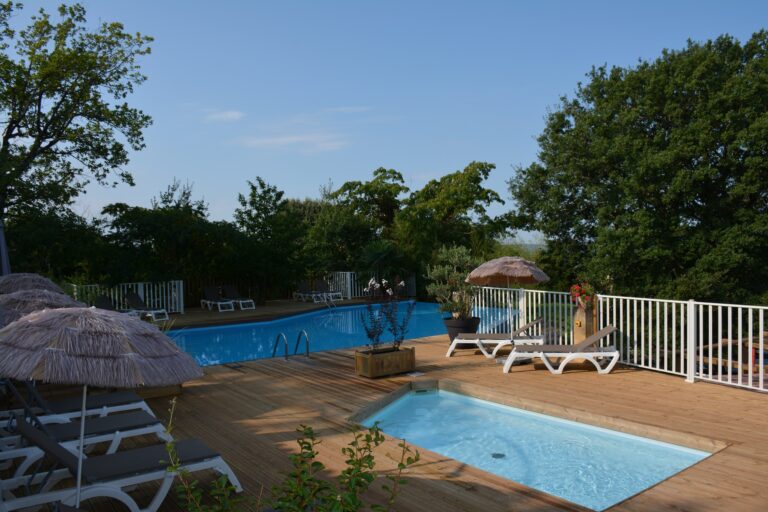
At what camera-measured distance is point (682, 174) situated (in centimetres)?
1547

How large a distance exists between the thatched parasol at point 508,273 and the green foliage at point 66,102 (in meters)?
13.6

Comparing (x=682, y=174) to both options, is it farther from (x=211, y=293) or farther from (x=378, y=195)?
(x=211, y=293)

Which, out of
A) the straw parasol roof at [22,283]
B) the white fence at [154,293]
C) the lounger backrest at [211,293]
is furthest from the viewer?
the lounger backrest at [211,293]

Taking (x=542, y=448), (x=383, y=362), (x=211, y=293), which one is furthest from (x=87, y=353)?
(x=211, y=293)

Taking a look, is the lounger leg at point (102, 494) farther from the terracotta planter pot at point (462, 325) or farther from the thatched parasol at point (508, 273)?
the terracotta planter pot at point (462, 325)

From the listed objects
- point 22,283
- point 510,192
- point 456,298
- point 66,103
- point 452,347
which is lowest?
point 452,347

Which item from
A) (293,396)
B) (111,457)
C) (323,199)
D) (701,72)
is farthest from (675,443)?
(323,199)

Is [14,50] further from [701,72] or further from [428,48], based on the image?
[701,72]

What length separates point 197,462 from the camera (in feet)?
11.8

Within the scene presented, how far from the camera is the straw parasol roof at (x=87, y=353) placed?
103 inches

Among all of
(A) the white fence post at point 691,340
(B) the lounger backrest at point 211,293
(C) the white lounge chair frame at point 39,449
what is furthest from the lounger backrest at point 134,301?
(A) the white fence post at point 691,340

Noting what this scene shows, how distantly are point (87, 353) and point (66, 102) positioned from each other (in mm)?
20505

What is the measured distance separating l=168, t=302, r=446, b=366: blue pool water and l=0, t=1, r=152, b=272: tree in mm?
6902

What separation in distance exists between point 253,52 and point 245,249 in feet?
23.1
